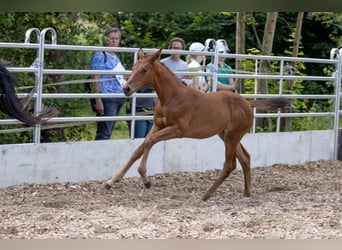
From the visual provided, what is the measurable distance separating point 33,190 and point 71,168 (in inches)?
31.4

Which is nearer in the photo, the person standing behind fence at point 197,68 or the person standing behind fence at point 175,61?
the person standing behind fence at point 175,61

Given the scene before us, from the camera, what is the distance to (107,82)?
847cm

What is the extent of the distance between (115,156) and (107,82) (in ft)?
3.10

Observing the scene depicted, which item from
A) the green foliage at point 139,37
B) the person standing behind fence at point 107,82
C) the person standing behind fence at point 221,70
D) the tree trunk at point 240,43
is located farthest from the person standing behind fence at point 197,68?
the tree trunk at point 240,43

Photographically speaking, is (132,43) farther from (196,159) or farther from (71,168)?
(71,168)

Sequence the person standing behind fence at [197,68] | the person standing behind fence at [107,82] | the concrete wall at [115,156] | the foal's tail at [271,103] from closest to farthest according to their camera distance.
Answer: the concrete wall at [115,156] → the foal's tail at [271,103] → the person standing behind fence at [107,82] → the person standing behind fence at [197,68]

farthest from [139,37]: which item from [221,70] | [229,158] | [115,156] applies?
[229,158]

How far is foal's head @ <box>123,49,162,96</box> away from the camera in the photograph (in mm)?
7002

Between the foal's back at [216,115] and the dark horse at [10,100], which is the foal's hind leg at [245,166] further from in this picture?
the dark horse at [10,100]

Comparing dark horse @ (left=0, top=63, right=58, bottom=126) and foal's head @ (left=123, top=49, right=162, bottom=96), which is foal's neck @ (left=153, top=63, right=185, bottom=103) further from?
dark horse @ (left=0, top=63, right=58, bottom=126)

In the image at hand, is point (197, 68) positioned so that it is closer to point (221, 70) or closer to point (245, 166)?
point (221, 70)

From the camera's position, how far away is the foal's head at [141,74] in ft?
23.0

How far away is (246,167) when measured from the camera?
7496 millimetres

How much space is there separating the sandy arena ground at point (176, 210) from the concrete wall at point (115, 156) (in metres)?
0.19
